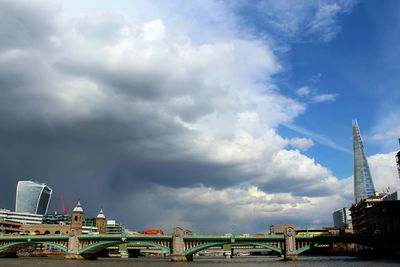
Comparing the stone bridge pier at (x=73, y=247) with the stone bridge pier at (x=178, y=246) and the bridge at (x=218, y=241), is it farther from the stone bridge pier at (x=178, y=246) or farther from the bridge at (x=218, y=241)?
the stone bridge pier at (x=178, y=246)

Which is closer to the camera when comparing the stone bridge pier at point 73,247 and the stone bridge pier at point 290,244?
the stone bridge pier at point 290,244

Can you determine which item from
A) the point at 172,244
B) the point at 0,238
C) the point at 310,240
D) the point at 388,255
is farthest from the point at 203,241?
the point at 0,238

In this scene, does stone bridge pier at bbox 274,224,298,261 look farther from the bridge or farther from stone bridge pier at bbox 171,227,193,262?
stone bridge pier at bbox 171,227,193,262

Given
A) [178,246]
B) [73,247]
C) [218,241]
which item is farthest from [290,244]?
[73,247]

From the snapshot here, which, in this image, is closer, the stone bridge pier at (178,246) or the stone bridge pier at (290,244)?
the stone bridge pier at (290,244)

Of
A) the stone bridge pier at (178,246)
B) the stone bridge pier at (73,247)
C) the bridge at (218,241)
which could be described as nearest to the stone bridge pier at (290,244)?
the bridge at (218,241)

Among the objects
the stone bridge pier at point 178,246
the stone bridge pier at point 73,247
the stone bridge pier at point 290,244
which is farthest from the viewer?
the stone bridge pier at point 73,247

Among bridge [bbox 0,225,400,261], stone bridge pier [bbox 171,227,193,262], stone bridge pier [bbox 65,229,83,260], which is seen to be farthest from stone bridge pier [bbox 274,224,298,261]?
stone bridge pier [bbox 65,229,83,260]

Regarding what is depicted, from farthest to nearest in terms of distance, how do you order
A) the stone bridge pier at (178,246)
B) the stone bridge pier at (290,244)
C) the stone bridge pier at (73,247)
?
the stone bridge pier at (73,247)
the stone bridge pier at (178,246)
the stone bridge pier at (290,244)

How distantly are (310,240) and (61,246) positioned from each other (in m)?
96.2

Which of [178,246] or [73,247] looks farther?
[73,247]

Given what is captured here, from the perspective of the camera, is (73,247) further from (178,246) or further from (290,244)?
(290,244)

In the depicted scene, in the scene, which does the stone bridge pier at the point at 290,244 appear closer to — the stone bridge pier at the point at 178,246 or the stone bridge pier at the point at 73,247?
the stone bridge pier at the point at 178,246

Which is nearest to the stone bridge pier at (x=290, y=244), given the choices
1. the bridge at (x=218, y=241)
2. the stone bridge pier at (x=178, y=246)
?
the bridge at (x=218, y=241)
